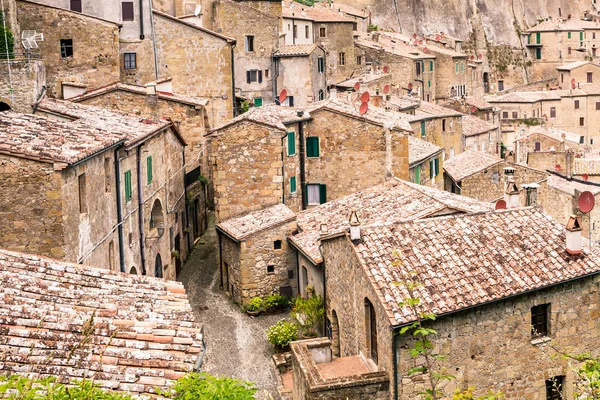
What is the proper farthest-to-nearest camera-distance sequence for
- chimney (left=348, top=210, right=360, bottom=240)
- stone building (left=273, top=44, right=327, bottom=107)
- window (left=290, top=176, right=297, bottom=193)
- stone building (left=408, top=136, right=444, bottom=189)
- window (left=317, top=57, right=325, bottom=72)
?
window (left=317, top=57, right=325, bottom=72) → stone building (left=273, top=44, right=327, bottom=107) → stone building (left=408, top=136, right=444, bottom=189) → window (left=290, top=176, right=297, bottom=193) → chimney (left=348, top=210, right=360, bottom=240)

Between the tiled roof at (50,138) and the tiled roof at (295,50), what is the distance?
29.1 metres

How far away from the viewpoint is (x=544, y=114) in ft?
271

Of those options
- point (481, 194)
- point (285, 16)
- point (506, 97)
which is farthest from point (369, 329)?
point (506, 97)

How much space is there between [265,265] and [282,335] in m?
4.16

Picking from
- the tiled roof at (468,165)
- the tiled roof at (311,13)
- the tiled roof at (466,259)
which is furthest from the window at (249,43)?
the tiled roof at (466,259)

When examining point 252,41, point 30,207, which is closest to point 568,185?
point 252,41

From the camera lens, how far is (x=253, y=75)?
5009 cm

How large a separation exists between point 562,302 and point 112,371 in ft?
40.8

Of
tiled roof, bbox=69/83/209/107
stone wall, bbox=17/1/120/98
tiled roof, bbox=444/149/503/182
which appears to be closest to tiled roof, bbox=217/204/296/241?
tiled roof, bbox=69/83/209/107

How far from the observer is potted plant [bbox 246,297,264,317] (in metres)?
27.0

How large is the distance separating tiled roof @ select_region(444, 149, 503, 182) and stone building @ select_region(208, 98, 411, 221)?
8.08 metres

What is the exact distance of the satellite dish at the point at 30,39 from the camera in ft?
94.6

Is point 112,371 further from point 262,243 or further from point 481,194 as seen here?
point 481,194

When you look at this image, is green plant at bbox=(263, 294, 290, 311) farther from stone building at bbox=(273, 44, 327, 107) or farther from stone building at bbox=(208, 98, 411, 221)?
stone building at bbox=(273, 44, 327, 107)
